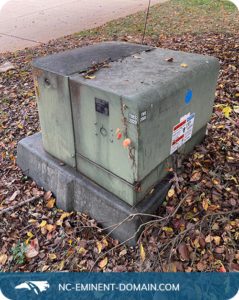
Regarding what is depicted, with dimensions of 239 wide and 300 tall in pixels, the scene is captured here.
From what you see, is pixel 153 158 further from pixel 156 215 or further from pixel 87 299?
pixel 87 299

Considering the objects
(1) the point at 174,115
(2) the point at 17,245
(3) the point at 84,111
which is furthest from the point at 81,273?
(1) the point at 174,115

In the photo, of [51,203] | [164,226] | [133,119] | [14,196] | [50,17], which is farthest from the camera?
[50,17]

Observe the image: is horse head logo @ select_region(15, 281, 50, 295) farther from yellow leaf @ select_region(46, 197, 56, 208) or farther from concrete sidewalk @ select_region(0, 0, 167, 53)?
concrete sidewalk @ select_region(0, 0, 167, 53)

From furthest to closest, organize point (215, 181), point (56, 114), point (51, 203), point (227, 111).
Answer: point (227, 111), point (51, 203), point (215, 181), point (56, 114)

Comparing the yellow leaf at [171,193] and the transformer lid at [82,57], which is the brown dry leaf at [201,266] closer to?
the yellow leaf at [171,193]

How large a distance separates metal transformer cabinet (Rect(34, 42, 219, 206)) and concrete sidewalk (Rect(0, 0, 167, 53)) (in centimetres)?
725

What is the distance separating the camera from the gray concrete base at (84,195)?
7.91 feet

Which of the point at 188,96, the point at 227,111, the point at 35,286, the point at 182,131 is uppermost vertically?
the point at 188,96

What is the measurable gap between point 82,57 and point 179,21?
7237 mm

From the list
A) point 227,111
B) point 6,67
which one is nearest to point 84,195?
point 227,111

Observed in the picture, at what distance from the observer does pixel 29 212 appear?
116 inches

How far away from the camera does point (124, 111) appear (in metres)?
1.98

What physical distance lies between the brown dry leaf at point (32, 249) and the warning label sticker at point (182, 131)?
1.51 metres

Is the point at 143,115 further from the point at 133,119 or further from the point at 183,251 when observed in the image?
the point at 183,251
